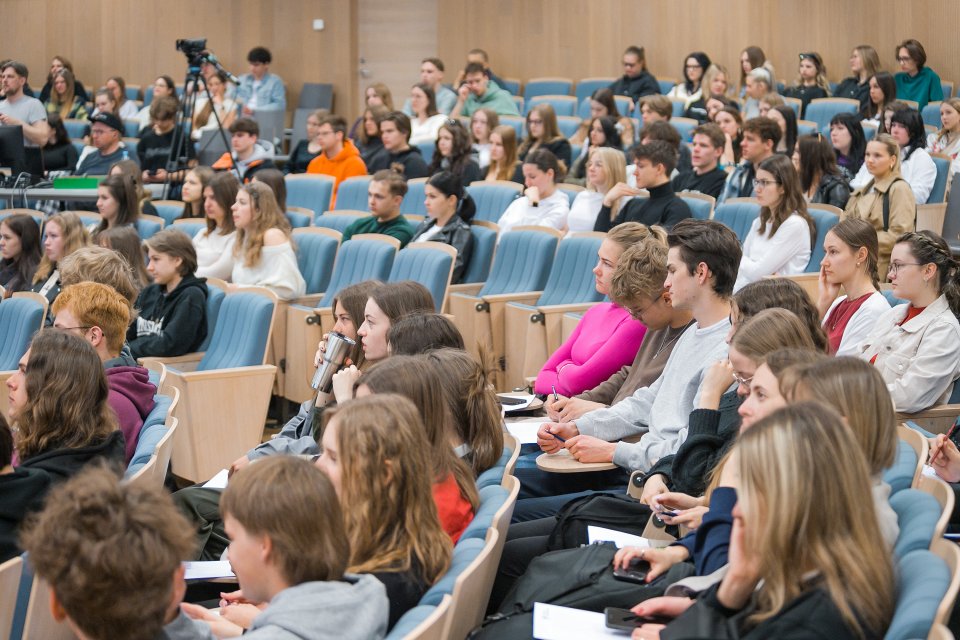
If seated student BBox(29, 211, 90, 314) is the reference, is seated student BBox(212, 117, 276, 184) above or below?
above

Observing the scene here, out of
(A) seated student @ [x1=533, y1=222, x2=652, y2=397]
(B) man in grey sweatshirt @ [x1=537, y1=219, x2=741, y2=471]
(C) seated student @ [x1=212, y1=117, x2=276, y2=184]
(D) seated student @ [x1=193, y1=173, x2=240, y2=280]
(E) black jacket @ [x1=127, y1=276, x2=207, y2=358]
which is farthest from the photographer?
(C) seated student @ [x1=212, y1=117, x2=276, y2=184]

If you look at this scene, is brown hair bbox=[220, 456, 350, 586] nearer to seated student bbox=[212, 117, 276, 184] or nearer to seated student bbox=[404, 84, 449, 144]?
seated student bbox=[212, 117, 276, 184]

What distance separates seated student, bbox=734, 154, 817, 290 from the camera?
5.17 meters

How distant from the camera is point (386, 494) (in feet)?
6.57

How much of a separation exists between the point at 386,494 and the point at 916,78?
8324mm

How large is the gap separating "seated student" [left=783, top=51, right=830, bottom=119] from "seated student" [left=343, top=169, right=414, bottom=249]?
4.73 m

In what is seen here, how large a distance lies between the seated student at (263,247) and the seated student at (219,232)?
12cm

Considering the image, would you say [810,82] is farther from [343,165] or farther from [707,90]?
[343,165]

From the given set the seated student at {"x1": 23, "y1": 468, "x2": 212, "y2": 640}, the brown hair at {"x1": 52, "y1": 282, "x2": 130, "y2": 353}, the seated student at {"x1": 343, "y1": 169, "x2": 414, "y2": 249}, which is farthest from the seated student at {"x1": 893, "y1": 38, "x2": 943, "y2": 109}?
the seated student at {"x1": 23, "y1": 468, "x2": 212, "y2": 640}

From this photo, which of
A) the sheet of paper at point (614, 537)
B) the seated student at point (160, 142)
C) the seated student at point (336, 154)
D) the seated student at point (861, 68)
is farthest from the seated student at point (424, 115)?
the sheet of paper at point (614, 537)

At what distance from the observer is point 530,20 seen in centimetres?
1235

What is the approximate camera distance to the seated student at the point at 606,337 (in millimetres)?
3721

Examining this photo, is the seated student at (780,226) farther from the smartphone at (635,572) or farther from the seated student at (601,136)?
the smartphone at (635,572)

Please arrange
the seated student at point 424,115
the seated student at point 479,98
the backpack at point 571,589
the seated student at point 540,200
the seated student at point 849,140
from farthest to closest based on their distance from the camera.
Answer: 1. the seated student at point 479,98
2. the seated student at point 424,115
3. the seated student at point 849,140
4. the seated student at point 540,200
5. the backpack at point 571,589
